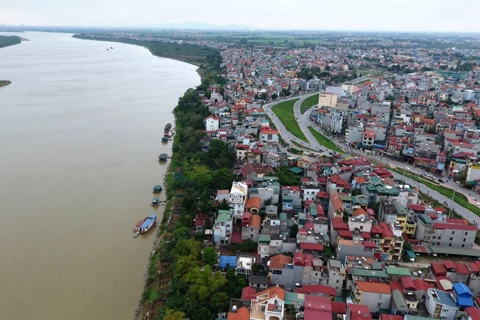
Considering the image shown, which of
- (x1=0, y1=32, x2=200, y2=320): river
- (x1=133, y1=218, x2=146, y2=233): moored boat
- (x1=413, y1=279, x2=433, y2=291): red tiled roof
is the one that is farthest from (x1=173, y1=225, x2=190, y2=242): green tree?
(x1=413, y1=279, x2=433, y2=291): red tiled roof

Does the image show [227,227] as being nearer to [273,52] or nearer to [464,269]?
[464,269]

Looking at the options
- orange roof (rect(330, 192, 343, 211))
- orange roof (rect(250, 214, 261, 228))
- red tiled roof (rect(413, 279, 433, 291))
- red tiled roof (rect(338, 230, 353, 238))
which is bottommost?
red tiled roof (rect(413, 279, 433, 291))

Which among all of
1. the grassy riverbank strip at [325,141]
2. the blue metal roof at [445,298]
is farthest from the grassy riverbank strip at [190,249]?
the grassy riverbank strip at [325,141]

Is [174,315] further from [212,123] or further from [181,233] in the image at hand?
[212,123]

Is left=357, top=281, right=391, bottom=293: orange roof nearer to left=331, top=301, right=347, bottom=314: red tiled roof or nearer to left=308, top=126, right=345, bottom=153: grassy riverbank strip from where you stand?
left=331, top=301, right=347, bottom=314: red tiled roof

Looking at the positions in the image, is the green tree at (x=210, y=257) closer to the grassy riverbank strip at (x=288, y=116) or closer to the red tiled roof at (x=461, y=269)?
the red tiled roof at (x=461, y=269)

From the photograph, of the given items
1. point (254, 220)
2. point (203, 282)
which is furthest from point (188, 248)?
point (254, 220)
